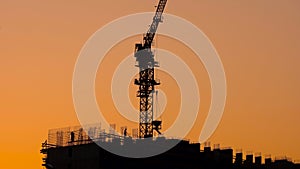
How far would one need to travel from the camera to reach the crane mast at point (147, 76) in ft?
518

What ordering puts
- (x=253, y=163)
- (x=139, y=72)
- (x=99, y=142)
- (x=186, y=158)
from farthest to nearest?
(x=139, y=72) → (x=253, y=163) → (x=186, y=158) → (x=99, y=142)

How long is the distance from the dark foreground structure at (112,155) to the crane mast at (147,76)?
18.0 metres

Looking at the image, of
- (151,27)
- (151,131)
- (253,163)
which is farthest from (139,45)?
(253,163)

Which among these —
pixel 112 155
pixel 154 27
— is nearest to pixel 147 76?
pixel 154 27

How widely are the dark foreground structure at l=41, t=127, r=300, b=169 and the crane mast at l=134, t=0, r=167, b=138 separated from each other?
707 inches

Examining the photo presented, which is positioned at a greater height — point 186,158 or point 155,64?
point 155,64

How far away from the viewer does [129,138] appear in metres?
130

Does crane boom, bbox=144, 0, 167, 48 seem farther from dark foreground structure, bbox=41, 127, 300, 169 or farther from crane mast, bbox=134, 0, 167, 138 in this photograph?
dark foreground structure, bbox=41, 127, 300, 169

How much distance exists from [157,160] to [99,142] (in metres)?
11.0

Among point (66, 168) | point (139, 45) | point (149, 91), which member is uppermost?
point (139, 45)

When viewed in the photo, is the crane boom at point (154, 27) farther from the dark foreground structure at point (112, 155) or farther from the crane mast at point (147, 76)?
the dark foreground structure at point (112, 155)

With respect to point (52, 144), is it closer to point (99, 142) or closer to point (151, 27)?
point (99, 142)

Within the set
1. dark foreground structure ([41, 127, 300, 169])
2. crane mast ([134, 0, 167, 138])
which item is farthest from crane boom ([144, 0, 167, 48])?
dark foreground structure ([41, 127, 300, 169])

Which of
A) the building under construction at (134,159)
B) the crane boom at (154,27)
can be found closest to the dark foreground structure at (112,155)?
the building under construction at (134,159)
